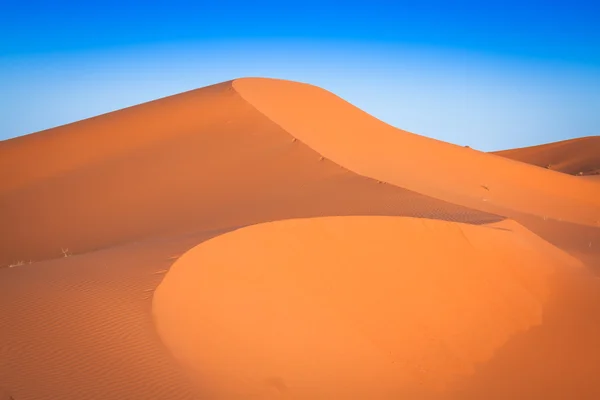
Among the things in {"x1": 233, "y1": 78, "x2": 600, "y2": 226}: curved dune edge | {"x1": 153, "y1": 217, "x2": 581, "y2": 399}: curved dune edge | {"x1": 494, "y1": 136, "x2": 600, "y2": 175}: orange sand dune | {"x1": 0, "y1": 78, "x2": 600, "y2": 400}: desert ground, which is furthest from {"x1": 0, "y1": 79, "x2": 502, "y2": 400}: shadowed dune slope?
{"x1": 494, "y1": 136, "x2": 600, "y2": 175}: orange sand dune

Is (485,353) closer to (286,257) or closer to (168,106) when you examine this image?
(286,257)

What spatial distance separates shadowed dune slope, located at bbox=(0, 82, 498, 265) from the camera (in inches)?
468

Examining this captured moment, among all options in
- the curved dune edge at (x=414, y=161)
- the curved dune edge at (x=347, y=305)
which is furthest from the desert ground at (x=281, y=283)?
the curved dune edge at (x=414, y=161)

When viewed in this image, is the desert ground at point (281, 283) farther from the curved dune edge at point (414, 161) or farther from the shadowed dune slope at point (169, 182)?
the curved dune edge at point (414, 161)

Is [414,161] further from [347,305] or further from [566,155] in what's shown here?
[566,155]

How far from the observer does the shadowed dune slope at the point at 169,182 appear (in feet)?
39.0

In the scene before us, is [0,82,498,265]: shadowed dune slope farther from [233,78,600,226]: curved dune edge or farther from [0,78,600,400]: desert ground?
[233,78,600,226]: curved dune edge

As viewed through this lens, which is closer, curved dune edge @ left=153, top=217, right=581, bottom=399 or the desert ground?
the desert ground

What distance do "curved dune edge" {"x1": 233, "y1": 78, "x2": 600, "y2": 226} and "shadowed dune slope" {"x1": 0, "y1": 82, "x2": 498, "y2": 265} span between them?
40.8 inches

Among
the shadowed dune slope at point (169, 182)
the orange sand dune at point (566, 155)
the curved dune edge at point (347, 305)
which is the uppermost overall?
the orange sand dune at point (566, 155)

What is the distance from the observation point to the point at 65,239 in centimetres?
1248

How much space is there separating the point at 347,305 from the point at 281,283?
0.85 m

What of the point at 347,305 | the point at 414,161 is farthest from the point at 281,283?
the point at 414,161

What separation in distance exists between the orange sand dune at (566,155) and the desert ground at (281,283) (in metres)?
25.2
